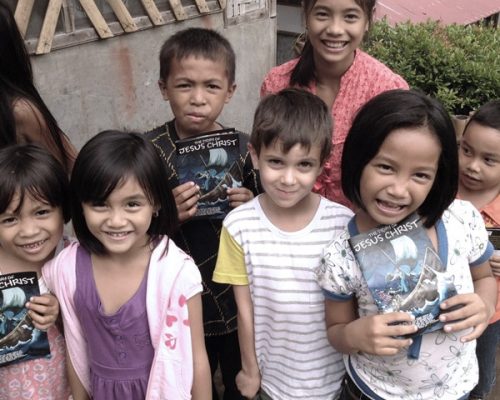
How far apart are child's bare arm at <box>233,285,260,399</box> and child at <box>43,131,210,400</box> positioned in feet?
0.48

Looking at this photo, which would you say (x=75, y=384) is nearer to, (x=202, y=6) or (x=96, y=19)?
(x=96, y=19)

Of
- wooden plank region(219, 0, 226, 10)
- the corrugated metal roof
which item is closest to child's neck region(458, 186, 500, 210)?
wooden plank region(219, 0, 226, 10)

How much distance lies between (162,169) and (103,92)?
2571 millimetres

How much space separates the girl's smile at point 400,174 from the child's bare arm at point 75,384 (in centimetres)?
116

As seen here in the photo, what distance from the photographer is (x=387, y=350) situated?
1.58 meters

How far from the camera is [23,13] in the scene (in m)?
3.42

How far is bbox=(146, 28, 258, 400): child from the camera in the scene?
6.94 feet

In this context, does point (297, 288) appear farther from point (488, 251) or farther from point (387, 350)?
point (488, 251)

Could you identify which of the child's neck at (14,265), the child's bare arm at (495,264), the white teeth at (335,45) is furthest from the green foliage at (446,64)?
the child's neck at (14,265)

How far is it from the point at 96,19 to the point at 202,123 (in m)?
2.25

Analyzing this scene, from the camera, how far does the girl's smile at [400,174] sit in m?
1.56

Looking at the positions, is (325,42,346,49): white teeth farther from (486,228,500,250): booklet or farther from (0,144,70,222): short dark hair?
(0,144,70,222): short dark hair

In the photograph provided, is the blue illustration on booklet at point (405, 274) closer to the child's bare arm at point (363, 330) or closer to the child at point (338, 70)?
the child's bare arm at point (363, 330)

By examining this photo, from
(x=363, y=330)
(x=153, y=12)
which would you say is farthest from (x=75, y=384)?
(x=153, y=12)
